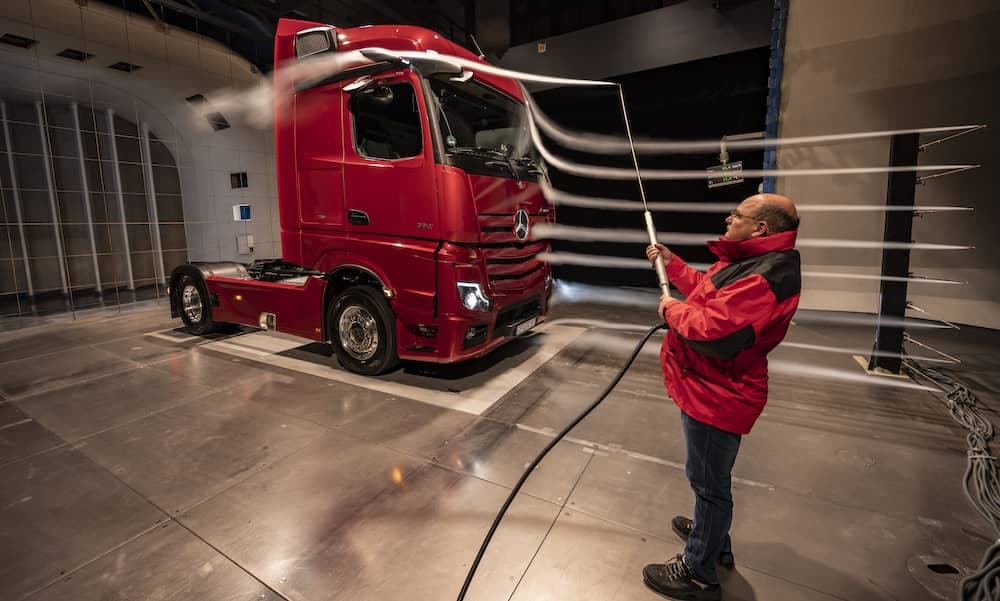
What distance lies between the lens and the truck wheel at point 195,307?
5824 millimetres

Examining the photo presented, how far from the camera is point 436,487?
2.63 m

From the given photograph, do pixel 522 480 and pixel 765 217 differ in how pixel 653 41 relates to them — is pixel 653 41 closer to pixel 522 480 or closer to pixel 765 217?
pixel 765 217

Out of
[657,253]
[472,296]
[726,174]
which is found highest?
[726,174]

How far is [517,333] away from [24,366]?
5492 millimetres

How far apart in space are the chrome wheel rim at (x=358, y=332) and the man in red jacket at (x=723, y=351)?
3.14 m

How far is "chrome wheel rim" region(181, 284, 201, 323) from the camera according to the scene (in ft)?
19.7

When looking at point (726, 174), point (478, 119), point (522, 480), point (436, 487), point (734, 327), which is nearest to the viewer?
point (734, 327)

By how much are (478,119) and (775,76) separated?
5102 millimetres

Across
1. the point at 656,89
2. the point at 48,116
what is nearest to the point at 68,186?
the point at 48,116

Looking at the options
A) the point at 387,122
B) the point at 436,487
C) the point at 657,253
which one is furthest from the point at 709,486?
the point at 387,122

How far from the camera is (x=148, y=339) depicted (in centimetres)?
596

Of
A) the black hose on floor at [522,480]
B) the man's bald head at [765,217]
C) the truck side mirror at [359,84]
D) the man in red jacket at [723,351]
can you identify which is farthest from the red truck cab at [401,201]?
the man's bald head at [765,217]

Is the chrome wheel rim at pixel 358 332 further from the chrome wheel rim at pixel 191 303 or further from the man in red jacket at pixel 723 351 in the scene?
the man in red jacket at pixel 723 351

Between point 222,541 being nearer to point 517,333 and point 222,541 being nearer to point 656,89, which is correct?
point 517,333
